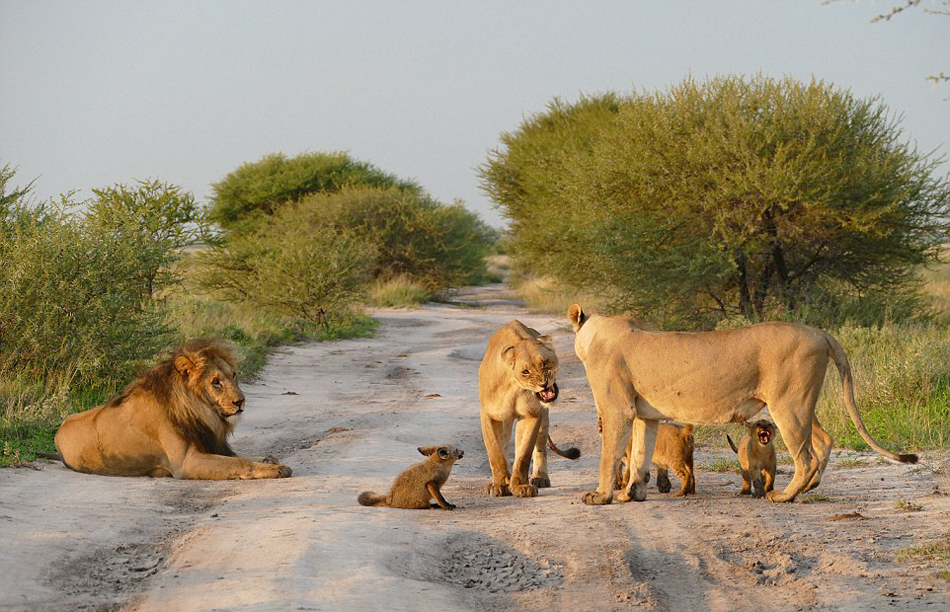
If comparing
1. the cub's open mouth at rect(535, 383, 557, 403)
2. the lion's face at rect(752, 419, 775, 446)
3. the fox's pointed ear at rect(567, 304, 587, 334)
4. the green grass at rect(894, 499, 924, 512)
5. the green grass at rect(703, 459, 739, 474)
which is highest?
the fox's pointed ear at rect(567, 304, 587, 334)

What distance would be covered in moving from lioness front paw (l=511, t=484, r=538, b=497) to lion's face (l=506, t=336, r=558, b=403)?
693 millimetres

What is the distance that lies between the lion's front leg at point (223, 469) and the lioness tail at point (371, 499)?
1249 mm

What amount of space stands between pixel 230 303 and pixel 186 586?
20578 millimetres

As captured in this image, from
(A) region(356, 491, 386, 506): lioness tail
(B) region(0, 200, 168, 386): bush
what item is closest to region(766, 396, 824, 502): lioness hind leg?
(A) region(356, 491, 386, 506): lioness tail

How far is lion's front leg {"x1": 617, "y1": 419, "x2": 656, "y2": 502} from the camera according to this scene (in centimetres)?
723

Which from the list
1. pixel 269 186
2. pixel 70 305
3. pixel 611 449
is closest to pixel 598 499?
pixel 611 449

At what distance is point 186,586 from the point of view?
5098 mm

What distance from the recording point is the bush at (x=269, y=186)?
41.8 metres

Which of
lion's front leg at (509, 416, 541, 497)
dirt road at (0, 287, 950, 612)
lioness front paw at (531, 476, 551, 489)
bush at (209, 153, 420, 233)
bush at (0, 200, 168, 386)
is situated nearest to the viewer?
dirt road at (0, 287, 950, 612)

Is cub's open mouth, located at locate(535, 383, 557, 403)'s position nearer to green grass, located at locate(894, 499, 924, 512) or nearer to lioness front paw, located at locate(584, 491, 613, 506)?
lioness front paw, located at locate(584, 491, 613, 506)

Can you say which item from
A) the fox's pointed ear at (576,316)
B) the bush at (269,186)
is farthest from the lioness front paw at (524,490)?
the bush at (269,186)

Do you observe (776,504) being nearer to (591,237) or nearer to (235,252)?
(591,237)

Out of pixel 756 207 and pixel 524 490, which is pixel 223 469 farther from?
pixel 756 207

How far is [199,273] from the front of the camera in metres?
26.3
